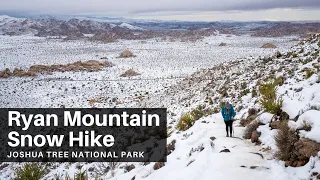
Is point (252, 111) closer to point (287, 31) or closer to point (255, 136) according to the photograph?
point (255, 136)

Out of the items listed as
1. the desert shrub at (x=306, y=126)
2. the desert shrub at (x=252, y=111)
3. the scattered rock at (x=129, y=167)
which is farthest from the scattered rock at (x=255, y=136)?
the scattered rock at (x=129, y=167)

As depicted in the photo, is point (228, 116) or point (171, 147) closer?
point (228, 116)

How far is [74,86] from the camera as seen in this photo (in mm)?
25188

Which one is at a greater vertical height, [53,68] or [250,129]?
[250,129]

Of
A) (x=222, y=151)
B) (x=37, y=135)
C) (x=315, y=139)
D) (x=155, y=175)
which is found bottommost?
(x=37, y=135)

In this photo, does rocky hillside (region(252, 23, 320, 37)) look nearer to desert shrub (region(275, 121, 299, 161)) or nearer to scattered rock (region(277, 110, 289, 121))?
scattered rock (region(277, 110, 289, 121))

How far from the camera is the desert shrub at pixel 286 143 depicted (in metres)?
5.11

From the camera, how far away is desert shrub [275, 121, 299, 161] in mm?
5105

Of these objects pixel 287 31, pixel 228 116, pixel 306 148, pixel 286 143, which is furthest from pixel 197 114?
pixel 287 31

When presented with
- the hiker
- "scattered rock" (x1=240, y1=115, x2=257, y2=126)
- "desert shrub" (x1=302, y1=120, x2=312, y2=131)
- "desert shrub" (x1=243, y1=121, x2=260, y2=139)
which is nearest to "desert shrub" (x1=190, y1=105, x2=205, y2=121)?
"scattered rock" (x1=240, y1=115, x2=257, y2=126)

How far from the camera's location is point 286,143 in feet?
17.1

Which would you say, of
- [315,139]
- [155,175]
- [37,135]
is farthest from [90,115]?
[315,139]

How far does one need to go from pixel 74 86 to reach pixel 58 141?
13146 mm

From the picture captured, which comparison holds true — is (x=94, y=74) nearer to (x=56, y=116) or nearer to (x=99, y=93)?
(x=99, y=93)
